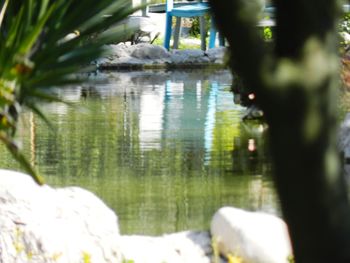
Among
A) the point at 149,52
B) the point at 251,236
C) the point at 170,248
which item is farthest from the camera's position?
the point at 149,52

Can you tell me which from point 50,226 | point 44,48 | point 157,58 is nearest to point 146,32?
point 157,58

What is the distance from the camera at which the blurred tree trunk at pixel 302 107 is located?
1.71 m

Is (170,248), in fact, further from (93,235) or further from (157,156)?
(157,156)

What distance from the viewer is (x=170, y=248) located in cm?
604

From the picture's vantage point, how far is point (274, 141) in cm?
171

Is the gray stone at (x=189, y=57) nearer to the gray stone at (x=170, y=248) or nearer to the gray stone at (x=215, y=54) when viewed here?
the gray stone at (x=215, y=54)

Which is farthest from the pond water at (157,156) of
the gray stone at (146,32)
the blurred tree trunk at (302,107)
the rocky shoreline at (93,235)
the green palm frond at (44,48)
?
the gray stone at (146,32)

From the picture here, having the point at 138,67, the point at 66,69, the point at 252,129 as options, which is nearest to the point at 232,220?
the point at 66,69

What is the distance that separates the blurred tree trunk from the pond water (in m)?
3.13

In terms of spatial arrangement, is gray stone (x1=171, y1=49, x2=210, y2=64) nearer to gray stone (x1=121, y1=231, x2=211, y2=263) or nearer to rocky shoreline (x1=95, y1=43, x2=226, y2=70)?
rocky shoreline (x1=95, y1=43, x2=226, y2=70)

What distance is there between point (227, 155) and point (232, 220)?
3.68 m

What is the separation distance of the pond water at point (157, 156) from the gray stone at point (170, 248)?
50cm

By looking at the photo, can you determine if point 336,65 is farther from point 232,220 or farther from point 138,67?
point 138,67

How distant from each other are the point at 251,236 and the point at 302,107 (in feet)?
13.3
